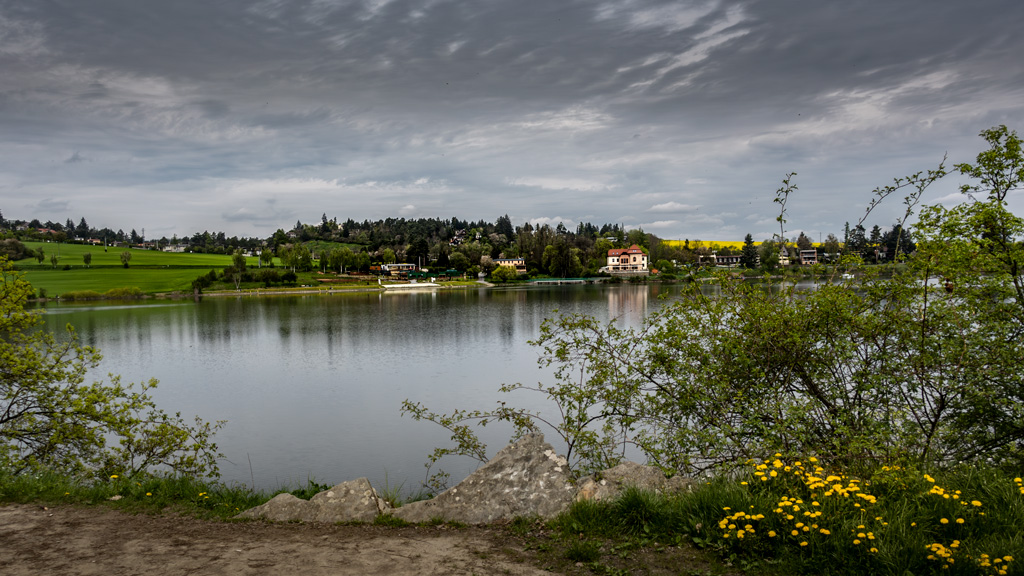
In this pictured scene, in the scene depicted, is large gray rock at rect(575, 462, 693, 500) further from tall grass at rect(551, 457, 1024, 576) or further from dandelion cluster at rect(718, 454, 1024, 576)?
dandelion cluster at rect(718, 454, 1024, 576)

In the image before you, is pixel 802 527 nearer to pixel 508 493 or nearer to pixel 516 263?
pixel 508 493

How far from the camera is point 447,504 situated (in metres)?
7.80

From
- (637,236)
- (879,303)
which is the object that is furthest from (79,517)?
(637,236)

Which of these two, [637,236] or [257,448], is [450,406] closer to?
[257,448]

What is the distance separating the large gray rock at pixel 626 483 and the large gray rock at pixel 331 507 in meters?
2.94

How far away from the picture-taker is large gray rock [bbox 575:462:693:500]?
7.14 m

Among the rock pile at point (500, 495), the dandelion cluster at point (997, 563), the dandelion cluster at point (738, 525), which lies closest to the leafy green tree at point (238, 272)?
the rock pile at point (500, 495)

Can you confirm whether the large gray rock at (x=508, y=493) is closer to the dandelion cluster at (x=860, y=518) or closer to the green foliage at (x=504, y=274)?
the dandelion cluster at (x=860, y=518)

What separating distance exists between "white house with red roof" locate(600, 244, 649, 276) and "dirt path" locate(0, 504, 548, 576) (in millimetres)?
144530

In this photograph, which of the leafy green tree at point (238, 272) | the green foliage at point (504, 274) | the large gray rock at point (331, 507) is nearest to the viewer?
the large gray rock at point (331, 507)

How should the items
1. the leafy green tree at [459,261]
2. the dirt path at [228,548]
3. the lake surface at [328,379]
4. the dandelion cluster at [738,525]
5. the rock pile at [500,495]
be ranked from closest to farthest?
the dandelion cluster at [738,525] < the dirt path at [228,548] < the rock pile at [500,495] < the lake surface at [328,379] < the leafy green tree at [459,261]

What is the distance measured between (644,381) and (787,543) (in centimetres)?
452

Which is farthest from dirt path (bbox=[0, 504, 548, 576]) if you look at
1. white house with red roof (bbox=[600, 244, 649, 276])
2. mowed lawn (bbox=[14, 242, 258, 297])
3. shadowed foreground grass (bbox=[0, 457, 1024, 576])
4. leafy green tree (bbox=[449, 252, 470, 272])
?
leafy green tree (bbox=[449, 252, 470, 272])

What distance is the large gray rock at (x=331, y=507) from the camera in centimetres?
778
